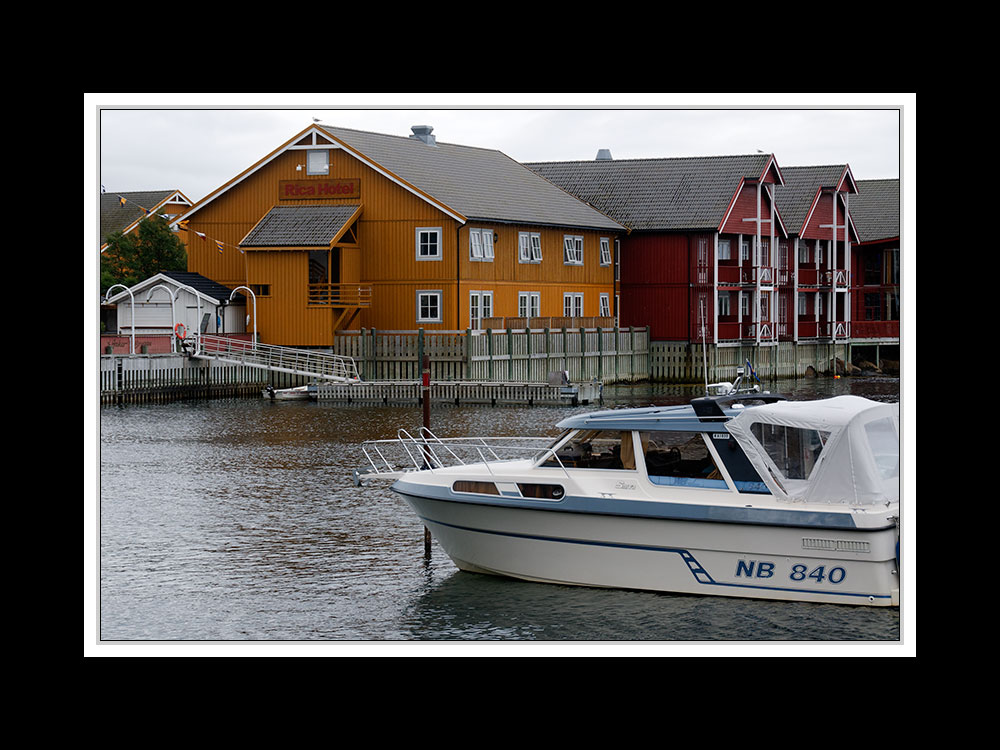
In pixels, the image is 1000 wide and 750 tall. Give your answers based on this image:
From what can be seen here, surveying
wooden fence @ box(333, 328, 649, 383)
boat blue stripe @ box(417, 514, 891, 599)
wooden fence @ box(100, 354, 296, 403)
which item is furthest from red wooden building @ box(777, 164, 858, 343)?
boat blue stripe @ box(417, 514, 891, 599)

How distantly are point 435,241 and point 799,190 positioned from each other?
1766 cm

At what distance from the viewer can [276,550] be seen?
1877 centimetres

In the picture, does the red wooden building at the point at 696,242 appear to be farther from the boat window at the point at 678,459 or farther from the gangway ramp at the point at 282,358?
the boat window at the point at 678,459

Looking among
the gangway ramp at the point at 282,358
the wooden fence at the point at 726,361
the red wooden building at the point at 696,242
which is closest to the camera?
the gangway ramp at the point at 282,358

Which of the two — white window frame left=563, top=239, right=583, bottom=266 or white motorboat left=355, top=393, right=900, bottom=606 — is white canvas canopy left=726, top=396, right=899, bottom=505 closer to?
white motorboat left=355, top=393, right=900, bottom=606

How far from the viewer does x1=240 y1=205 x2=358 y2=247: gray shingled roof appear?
1812 inches

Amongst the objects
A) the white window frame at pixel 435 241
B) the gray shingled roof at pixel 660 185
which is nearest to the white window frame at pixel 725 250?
the gray shingled roof at pixel 660 185

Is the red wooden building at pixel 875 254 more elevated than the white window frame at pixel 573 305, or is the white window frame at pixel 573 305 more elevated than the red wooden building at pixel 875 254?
the red wooden building at pixel 875 254

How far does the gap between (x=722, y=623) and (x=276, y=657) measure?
5483mm

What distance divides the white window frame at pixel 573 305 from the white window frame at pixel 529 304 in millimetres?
1356

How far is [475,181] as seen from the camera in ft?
160

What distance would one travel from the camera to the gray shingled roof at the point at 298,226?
46022 mm

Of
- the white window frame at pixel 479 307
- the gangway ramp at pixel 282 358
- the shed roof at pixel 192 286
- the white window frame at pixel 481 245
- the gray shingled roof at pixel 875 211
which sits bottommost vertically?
the gangway ramp at pixel 282 358
